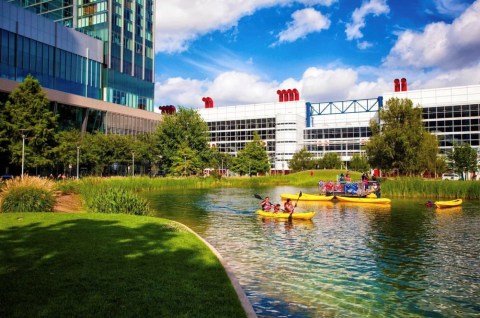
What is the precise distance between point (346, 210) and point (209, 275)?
81.8 feet

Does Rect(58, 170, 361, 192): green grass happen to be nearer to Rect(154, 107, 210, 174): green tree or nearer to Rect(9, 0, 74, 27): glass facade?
Rect(154, 107, 210, 174): green tree

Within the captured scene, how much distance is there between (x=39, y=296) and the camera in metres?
8.45

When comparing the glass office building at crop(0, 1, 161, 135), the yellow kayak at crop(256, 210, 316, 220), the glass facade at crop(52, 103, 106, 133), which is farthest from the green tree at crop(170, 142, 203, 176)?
the yellow kayak at crop(256, 210, 316, 220)

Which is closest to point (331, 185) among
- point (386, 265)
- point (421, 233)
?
point (421, 233)

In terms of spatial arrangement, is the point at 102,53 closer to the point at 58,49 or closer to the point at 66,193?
the point at 58,49

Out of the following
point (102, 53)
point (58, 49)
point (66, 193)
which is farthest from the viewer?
point (102, 53)

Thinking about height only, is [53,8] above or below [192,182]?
above

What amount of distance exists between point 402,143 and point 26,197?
44.9 m

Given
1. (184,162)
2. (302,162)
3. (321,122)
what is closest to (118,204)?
(184,162)

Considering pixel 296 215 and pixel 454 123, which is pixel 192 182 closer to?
pixel 296 215

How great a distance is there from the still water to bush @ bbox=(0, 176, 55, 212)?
7.91 metres

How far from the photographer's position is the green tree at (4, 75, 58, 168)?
46.3 m

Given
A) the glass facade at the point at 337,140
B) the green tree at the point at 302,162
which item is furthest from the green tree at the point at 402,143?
the glass facade at the point at 337,140

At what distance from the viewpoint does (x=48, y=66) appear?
77.1 meters
